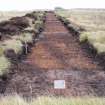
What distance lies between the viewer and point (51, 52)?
22719 mm

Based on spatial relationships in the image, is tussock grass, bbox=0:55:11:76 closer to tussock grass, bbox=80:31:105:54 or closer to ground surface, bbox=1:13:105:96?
ground surface, bbox=1:13:105:96

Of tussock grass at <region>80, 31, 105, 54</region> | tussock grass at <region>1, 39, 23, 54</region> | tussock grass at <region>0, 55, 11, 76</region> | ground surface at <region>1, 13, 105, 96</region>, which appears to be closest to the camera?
ground surface at <region>1, 13, 105, 96</region>

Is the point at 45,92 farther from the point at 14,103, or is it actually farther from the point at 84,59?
the point at 84,59

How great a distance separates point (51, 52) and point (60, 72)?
6617 mm

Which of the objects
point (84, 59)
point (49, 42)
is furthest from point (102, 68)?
point (49, 42)

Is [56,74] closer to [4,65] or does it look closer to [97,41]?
[4,65]

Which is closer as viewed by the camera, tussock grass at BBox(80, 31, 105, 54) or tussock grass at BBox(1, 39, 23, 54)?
tussock grass at BBox(80, 31, 105, 54)

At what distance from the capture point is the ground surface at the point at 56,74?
12.8 m

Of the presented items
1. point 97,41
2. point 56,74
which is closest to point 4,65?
point 56,74

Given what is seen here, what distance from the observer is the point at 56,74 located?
15664 mm

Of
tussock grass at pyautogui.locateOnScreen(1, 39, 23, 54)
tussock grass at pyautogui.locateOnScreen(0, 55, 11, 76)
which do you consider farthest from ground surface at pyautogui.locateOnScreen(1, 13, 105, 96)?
tussock grass at pyautogui.locateOnScreen(1, 39, 23, 54)

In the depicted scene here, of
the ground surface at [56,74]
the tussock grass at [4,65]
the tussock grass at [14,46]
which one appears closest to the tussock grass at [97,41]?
the ground surface at [56,74]

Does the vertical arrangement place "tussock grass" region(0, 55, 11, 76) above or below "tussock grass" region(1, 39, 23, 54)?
above

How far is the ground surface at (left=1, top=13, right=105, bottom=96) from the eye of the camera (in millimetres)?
12773
